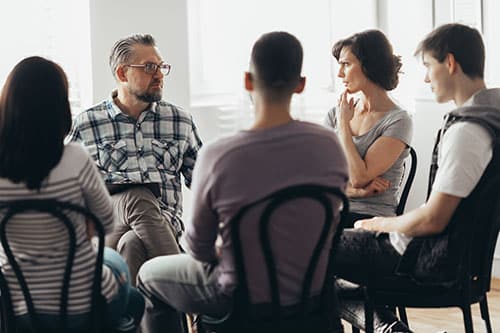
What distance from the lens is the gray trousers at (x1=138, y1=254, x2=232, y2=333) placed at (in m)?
2.34

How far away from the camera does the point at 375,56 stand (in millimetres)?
3268

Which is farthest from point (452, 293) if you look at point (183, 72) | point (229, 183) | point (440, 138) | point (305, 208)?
point (183, 72)

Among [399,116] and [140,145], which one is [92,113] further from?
[399,116]

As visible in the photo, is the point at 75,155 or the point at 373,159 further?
the point at 373,159

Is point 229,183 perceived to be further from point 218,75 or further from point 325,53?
point 325,53

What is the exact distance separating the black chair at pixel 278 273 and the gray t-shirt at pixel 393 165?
916 millimetres

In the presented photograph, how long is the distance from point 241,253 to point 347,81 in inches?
52.7

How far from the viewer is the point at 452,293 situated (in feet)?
8.72

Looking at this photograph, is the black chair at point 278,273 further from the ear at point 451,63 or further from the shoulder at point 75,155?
the ear at point 451,63

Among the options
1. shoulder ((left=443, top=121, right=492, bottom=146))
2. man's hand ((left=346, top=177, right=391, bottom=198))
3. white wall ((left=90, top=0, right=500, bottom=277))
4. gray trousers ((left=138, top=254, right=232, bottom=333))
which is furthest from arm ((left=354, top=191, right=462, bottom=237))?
white wall ((left=90, top=0, right=500, bottom=277))

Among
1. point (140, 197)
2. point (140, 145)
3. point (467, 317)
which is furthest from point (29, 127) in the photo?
point (467, 317)

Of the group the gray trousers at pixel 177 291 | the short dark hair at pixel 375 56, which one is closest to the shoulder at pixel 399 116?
the short dark hair at pixel 375 56

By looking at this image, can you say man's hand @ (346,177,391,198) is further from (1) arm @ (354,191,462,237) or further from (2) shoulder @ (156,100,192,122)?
(2) shoulder @ (156,100,192,122)

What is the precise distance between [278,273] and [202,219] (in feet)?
0.77
